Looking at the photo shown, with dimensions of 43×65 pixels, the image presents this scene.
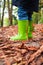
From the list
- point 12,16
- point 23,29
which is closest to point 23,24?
point 23,29

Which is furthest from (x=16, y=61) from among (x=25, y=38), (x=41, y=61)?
(x=25, y=38)

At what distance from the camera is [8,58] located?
76.0 inches

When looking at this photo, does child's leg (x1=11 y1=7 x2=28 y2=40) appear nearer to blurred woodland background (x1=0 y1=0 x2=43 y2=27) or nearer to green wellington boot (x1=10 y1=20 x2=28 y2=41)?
green wellington boot (x1=10 y1=20 x2=28 y2=41)

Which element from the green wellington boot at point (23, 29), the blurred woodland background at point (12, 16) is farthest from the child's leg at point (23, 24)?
the blurred woodland background at point (12, 16)

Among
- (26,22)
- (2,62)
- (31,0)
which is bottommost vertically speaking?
(2,62)

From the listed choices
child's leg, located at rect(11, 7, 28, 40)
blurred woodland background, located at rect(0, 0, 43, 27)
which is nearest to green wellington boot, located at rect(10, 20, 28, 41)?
child's leg, located at rect(11, 7, 28, 40)

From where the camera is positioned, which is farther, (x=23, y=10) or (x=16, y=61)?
(x=23, y=10)

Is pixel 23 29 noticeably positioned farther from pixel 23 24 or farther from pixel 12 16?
pixel 12 16

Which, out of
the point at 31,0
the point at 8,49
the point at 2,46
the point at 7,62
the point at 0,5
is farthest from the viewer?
the point at 0,5

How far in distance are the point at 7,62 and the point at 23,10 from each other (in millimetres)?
1115

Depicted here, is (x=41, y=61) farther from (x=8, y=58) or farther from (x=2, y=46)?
(x=2, y=46)

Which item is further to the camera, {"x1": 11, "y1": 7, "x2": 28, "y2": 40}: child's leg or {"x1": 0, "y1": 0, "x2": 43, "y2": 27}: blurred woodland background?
{"x1": 0, "y1": 0, "x2": 43, "y2": 27}: blurred woodland background

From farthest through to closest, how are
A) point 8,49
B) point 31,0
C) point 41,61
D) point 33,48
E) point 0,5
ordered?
point 0,5 → point 31,0 → point 8,49 → point 33,48 → point 41,61

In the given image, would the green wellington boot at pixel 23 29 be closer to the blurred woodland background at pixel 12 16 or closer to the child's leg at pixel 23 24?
the child's leg at pixel 23 24
